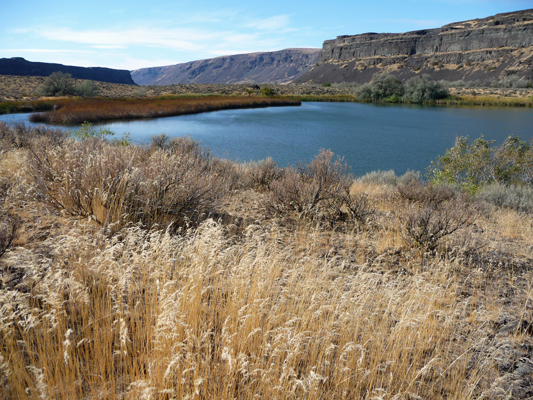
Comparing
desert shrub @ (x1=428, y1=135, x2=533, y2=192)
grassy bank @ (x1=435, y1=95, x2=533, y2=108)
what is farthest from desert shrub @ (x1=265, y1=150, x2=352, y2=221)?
grassy bank @ (x1=435, y1=95, x2=533, y2=108)

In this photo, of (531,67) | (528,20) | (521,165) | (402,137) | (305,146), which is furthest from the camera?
(528,20)

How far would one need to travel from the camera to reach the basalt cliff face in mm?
83625

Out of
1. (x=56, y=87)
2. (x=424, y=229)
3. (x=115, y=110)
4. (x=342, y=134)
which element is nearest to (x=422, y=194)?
(x=424, y=229)

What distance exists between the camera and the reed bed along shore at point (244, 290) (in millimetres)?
1868

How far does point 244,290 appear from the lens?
2.54 m

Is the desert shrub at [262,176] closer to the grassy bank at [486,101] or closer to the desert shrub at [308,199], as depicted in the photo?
the desert shrub at [308,199]

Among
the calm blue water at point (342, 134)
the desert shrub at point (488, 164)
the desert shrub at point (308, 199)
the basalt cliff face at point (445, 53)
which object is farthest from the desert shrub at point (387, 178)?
the basalt cliff face at point (445, 53)

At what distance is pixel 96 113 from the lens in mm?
25500

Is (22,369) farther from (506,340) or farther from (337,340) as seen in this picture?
(506,340)

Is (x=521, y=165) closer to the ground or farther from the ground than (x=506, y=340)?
farther from the ground

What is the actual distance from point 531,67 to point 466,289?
309 feet

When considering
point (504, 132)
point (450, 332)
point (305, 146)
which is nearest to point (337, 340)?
point (450, 332)

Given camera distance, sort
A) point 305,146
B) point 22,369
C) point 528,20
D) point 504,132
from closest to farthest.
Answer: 1. point 22,369
2. point 305,146
3. point 504,132
4. point 528,20

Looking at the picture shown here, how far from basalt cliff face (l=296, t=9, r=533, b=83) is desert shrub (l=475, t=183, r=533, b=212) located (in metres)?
81.1
